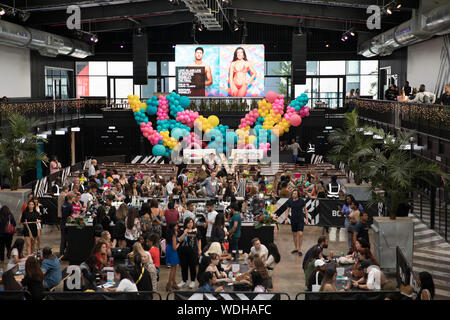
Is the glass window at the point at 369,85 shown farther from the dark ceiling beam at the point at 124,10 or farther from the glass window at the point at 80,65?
the glass window at the point at 80,65

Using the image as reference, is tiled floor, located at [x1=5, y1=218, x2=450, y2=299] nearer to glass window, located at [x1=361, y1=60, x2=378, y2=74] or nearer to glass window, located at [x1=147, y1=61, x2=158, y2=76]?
glass window, located at [x1=361, y1=60, x2=378, y2=74]

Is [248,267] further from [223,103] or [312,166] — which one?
[223,103]

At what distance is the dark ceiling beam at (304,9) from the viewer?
87.3 ft

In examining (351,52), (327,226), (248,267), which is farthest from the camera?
(351,52)

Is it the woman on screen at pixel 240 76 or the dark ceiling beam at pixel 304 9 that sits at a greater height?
the dark ceiling beam at pixel 304 9

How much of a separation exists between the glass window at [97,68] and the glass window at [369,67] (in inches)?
610

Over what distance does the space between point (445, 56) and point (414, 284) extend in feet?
53.6

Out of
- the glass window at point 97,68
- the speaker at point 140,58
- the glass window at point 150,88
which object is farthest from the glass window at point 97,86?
the speaker at point 140,58

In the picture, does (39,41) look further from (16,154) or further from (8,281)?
(8,281)

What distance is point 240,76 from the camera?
33.1 meters

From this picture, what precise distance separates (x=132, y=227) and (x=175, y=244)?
49.4 inches

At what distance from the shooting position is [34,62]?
30.4 m

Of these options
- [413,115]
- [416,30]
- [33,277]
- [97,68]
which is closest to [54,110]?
Answer: [97,68]
